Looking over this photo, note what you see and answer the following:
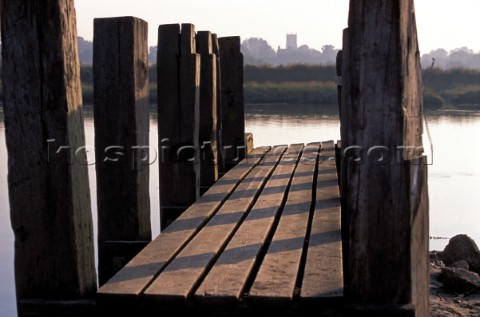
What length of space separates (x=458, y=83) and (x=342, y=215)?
36.1 meters

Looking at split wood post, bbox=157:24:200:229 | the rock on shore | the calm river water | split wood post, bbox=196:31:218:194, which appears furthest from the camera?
the calm river water

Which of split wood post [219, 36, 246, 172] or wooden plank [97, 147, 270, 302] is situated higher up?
split wood post [219, 36, 246, 172]

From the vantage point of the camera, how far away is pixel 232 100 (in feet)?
28.8

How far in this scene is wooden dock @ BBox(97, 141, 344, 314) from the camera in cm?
303

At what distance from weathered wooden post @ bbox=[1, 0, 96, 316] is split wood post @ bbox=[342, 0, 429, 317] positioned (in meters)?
1.20

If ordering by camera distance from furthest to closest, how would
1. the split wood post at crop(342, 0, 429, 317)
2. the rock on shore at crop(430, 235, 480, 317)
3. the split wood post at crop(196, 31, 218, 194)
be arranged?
1. the split wood post at crop(196, 31, 218, 194)
2. the rock on shore at crop(430, 235, 480, 317)
3. the split wood post at crop(342, 0, 429, 317)

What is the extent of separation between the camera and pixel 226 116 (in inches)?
347

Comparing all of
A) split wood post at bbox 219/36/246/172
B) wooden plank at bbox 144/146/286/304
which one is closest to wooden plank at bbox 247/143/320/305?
wooden plank at bbox 144/146/286/304

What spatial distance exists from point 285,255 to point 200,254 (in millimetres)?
433

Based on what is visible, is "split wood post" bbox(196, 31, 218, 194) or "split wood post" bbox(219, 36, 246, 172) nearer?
"split wood post" bbox(196, 31, 218, 194)

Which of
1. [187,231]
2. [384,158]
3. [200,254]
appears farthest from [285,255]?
[384,158]

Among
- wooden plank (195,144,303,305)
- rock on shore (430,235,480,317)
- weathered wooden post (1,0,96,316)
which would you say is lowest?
rock on shore (430,235,480,317)

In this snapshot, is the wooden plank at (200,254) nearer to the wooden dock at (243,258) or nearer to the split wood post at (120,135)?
the wooden dock at (243,258)

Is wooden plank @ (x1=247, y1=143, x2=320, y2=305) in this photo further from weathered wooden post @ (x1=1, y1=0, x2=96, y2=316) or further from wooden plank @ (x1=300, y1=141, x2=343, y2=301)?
weathered wooden post @ (x1=1, y1=0, x2=96, y2=316)
